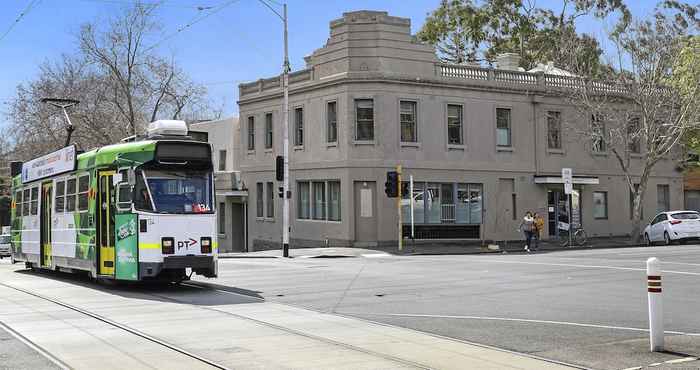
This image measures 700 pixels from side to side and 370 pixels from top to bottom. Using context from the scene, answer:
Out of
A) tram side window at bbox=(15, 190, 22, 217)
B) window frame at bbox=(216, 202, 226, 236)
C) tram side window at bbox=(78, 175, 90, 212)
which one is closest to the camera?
tram side window at bbox=(78, 175, 90, 212)

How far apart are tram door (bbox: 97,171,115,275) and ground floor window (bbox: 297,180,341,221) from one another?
20.0 m

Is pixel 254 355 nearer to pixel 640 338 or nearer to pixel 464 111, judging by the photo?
pixel 640 338

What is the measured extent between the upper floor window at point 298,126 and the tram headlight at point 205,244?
2301 cm

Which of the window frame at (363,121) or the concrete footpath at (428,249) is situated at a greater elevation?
the window frame at (363,121)

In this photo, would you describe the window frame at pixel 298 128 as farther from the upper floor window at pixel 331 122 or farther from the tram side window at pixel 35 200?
the tram side window at pixel 35 200

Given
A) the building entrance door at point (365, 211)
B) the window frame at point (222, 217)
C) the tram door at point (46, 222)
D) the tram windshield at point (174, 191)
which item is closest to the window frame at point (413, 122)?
the building entrance door at point (365, 211)

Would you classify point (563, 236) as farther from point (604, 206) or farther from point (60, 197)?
point (60, 197)

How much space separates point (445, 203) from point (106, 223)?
23.2 m

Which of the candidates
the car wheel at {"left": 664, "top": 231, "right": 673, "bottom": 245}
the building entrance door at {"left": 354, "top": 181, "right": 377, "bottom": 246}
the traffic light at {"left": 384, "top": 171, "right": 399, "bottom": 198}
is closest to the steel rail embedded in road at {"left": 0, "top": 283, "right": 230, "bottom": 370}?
the traffic light at {"left": 384, "top": 171, "right": 399, "bottom": 198}

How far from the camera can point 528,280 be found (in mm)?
18953

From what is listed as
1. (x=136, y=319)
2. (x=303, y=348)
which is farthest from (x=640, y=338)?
(x=136, y=319)

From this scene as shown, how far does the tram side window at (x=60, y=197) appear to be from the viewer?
20062mm

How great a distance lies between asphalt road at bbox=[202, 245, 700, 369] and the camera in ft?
33.0

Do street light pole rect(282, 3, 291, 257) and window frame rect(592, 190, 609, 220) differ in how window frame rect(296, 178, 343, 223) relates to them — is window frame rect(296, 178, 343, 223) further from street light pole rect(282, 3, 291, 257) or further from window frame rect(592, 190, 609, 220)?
window frame rect(592, 190, 609, 220)
